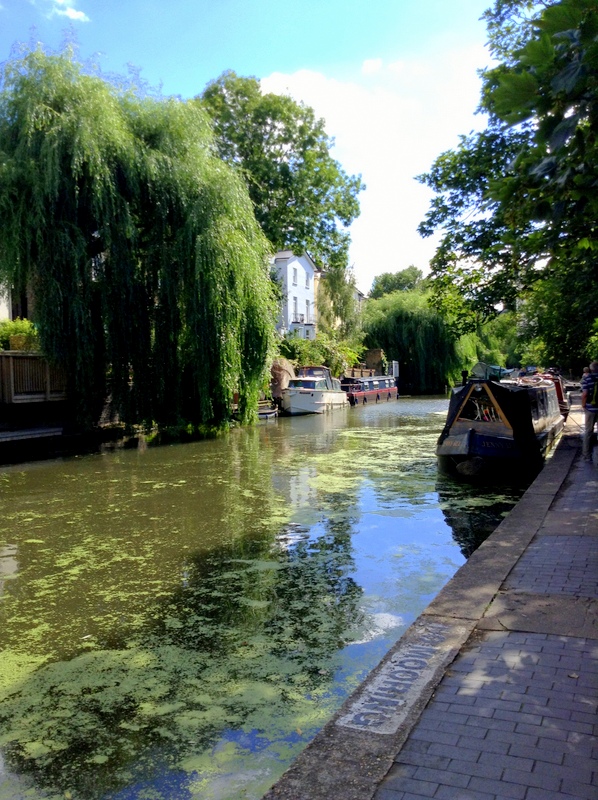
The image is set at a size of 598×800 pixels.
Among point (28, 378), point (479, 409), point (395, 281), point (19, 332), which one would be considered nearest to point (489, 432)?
point (479, 409)

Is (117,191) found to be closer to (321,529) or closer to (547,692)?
(321,529)

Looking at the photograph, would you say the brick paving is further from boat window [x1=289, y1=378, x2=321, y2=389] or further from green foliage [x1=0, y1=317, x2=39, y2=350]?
boat window [x1=289, y1=378, x2=321, y2=389]

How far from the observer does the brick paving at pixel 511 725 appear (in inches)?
109

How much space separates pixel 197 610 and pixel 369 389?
3615 centimetres

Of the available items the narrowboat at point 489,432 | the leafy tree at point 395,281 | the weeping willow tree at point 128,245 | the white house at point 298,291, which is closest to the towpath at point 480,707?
the narrowboat at point 489,432

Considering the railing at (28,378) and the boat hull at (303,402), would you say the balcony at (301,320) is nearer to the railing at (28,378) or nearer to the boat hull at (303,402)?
the boat hull at (303,402)

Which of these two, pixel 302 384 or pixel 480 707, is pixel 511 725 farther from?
pixel 302 384

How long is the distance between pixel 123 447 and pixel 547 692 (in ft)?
50.6

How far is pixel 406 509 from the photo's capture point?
10266 mm

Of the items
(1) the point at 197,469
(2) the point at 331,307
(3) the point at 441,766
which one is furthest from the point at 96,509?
(2) the point at 331,307

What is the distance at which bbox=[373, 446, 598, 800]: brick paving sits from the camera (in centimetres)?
276

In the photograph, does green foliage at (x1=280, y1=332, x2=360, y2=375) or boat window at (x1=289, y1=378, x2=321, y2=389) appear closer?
boat window at (x1=289, y1=378, x2=321, y2=389)

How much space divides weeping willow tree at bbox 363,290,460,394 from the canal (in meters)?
38.5

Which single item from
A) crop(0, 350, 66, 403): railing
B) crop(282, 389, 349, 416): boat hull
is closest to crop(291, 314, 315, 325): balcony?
crop(282, 389, 349, 416): boat hull
